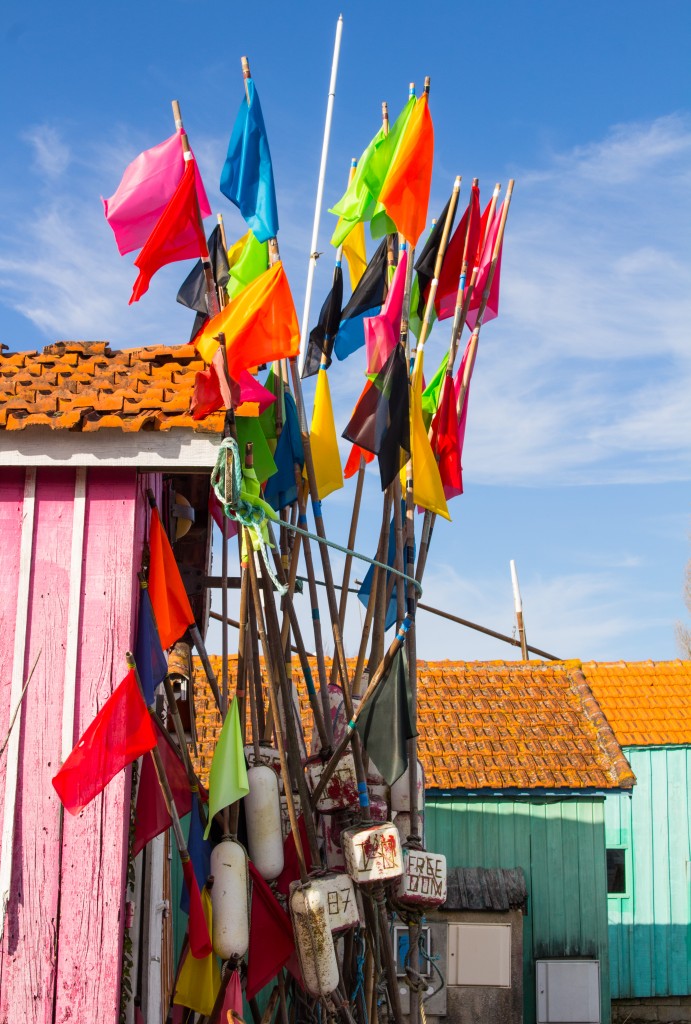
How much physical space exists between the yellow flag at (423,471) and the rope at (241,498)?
114 centimetres

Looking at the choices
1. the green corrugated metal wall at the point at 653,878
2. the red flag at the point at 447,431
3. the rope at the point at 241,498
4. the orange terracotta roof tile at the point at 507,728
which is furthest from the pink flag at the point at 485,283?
the green corrugated metal wall at the point at 653,878

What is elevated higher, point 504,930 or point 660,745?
point 660,745

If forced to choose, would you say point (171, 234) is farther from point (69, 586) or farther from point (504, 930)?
point (504, 930)

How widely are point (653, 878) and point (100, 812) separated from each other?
10.6 m

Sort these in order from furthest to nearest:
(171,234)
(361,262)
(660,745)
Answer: (660,745) → (361,262) → (171,234)

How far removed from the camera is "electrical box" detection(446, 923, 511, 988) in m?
11.8

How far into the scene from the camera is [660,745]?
14.4 m


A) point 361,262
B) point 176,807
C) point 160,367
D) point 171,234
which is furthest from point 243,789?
point 361,262

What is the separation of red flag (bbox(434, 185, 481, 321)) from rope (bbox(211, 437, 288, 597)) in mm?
2431

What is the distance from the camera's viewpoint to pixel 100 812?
5.27m

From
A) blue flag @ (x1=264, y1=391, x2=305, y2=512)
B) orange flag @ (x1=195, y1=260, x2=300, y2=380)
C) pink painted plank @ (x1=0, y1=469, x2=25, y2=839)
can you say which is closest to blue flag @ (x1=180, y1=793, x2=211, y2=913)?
pink painted plank @ (x1=0, y1=469, x2=25, y2=839)

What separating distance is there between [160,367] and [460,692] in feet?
Answer: 30.9

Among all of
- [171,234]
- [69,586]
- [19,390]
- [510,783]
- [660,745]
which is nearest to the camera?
[69,586]

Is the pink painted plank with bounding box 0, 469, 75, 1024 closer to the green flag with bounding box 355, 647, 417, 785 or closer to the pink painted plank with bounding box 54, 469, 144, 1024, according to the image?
the pink painted plank with bounding box 54, 469, 144, 1024
